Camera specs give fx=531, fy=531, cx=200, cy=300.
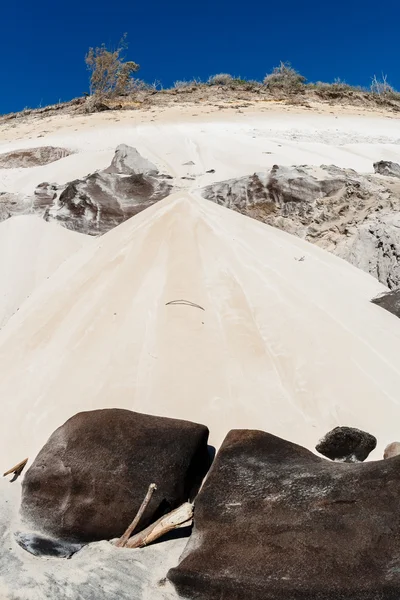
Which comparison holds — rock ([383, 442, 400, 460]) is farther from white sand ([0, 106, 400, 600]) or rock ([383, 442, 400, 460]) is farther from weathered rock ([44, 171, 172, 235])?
weathered rock ([44, 171, 172, 235])

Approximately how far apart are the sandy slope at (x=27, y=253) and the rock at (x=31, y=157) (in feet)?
8.51

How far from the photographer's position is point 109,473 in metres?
2.30

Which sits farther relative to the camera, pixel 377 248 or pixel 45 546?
pixel 377 248

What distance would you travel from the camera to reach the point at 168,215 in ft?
15.2

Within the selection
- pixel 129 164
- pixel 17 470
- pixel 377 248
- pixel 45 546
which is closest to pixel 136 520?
pixel 45 546

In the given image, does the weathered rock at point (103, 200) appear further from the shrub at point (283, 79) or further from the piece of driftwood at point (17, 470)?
the shrub at point (283, 79)

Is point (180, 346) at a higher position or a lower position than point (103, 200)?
lower

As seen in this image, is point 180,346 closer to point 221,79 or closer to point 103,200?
point 103,200

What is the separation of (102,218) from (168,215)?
1.95m

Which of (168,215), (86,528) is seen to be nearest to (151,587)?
(86,528)

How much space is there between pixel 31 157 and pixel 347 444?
799 cm

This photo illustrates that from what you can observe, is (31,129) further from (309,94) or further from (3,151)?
(309,94)

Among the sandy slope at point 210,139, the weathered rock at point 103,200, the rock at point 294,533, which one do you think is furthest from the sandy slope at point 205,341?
the sandy slope at point 210,139

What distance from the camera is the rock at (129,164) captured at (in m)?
7.23
